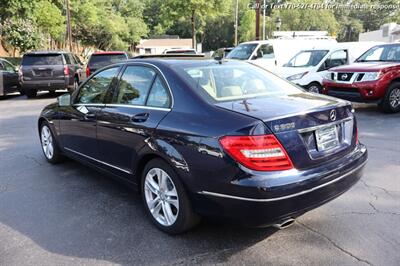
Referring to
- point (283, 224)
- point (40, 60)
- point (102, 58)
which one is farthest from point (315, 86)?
point (40, 60)

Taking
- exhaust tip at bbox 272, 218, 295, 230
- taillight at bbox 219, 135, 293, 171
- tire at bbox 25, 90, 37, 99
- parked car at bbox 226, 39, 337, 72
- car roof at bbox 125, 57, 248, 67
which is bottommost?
exhaust tip at bbox 272, 218, 295, 230

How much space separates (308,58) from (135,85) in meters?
9.13

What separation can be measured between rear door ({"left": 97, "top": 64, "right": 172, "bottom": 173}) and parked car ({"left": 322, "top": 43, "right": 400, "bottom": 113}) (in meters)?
6.63

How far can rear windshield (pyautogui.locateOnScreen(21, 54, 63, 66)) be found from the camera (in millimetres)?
14102

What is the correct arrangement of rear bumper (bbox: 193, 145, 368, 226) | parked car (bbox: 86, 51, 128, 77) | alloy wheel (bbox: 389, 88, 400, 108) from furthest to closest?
1. parked car (bbox: 86, 51, 128, 77)
2. alloy wheel (bbox: 389, 88, 400, 108)
3. rear bumper (bbox: 193, 145, 368, 226)

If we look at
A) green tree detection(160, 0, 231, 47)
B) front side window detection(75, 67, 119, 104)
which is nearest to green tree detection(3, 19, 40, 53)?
green tree detection(160, 0, 231, 47)

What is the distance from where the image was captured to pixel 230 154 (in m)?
2.92

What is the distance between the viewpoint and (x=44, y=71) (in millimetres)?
14070

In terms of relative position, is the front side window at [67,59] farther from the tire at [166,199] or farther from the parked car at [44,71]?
the tire at [166,199]

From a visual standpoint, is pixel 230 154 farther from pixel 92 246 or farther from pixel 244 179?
pixel 92 246

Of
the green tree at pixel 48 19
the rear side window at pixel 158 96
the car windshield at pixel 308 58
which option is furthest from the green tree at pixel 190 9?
the rear side window at pixel 158 96

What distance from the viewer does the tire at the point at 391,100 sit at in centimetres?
910

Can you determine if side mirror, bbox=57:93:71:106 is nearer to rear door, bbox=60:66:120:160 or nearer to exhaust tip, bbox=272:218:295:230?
rear door, bbox=60:66:120:160

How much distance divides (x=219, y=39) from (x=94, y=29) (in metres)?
37.2
